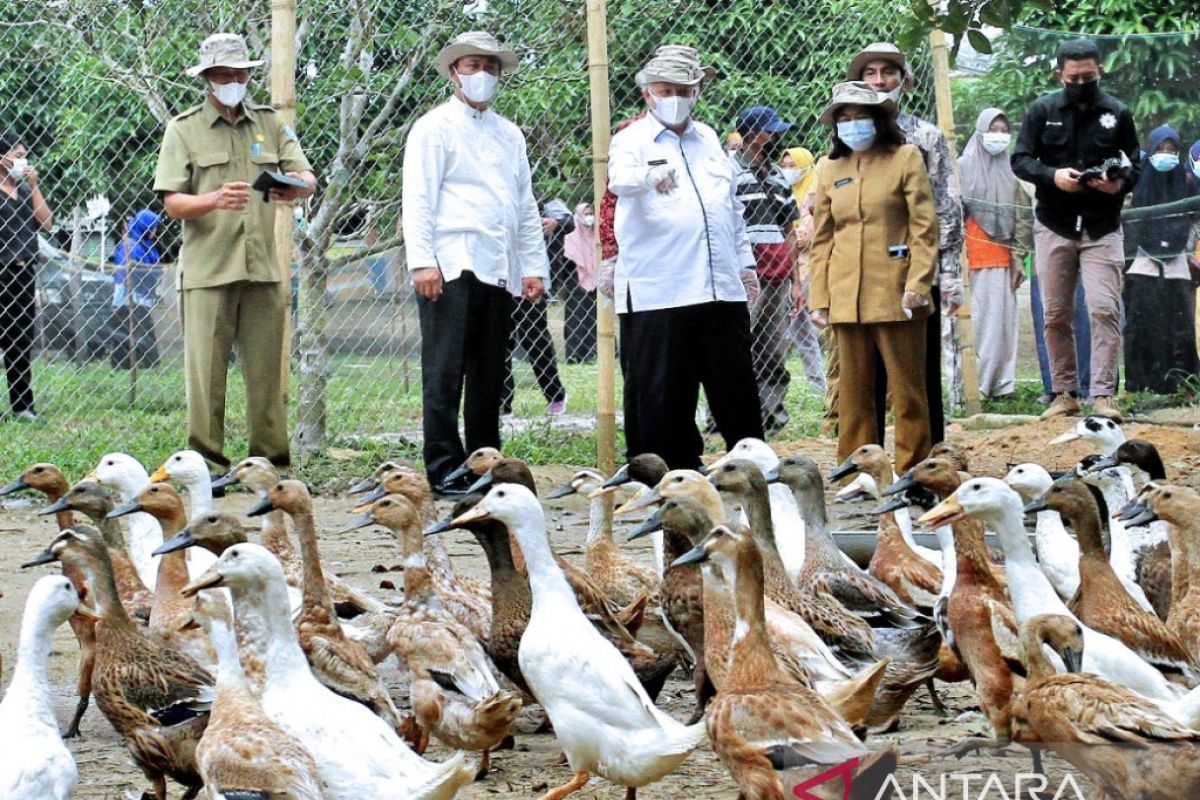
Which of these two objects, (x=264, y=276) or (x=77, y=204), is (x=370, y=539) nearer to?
(x=264, y=276)

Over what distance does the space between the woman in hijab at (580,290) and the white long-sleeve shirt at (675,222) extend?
120 inches

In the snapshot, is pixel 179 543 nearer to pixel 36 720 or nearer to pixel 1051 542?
pixel 36 720

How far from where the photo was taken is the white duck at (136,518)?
7.00 m

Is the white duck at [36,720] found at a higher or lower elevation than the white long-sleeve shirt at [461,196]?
lower

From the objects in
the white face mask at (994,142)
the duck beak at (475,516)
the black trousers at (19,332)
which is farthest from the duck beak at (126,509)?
the white face mask at (994,142)

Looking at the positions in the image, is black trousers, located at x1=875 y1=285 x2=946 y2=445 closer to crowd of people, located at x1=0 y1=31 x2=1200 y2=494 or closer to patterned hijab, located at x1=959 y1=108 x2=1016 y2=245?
crowd of people, located at x1=0 y1=31 x2=1200 y2=494

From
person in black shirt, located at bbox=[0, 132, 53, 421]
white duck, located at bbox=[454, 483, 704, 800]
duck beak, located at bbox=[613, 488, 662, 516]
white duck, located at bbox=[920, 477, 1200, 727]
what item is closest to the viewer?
white duck, located at bbox=[454, 483, 704, 800]

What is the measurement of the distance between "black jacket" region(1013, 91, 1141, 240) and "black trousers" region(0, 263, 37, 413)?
6470 millimetres

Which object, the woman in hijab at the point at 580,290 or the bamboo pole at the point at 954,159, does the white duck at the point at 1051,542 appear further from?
the woman in hijab at the point at 580,290

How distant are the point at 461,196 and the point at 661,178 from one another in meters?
1.18

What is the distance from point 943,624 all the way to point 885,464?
2500 millimetres

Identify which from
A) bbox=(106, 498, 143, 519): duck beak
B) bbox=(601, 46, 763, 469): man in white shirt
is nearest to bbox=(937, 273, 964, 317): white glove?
bbox=(601, 46, 763, 469): man in white shirt

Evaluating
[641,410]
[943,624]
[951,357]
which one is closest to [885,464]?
[641,410]

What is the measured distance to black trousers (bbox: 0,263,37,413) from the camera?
1124 centimetres
